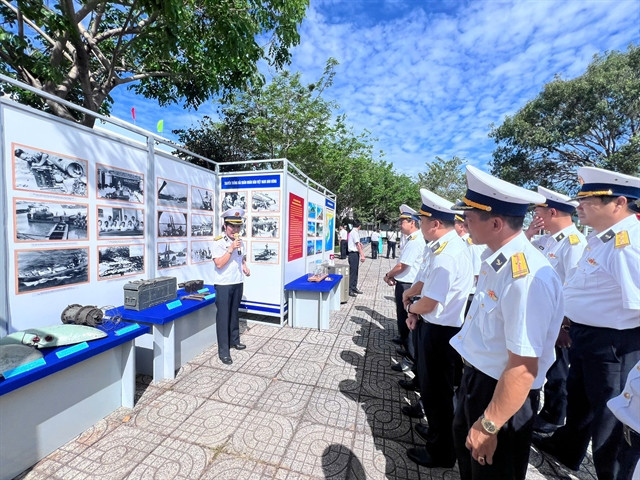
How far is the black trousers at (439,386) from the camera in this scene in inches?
79.4

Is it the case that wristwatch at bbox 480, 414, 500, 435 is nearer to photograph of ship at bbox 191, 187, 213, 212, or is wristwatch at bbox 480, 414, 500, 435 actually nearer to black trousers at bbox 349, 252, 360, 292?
photograph of ship at bbox 191, 187, 213, 212

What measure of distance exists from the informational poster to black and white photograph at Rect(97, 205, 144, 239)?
93.6 inches

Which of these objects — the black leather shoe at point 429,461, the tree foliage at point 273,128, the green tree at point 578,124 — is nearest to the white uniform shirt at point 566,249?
the black leather shoe at point 429,461

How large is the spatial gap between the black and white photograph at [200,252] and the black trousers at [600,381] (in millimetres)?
4702

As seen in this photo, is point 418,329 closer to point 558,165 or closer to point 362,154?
point 362,154

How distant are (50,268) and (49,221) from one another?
43cm

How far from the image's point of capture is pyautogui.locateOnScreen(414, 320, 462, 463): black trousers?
202cm

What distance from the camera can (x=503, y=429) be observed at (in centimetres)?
125

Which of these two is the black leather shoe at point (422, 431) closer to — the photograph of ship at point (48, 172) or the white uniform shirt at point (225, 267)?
the white uniform shirt at point (225, 267)

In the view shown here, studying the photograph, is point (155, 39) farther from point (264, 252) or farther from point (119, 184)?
point (264, 252)

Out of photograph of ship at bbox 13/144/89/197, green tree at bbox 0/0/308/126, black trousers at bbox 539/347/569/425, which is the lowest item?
black trousers at bbox 539/347/569/425

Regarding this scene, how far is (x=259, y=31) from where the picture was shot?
4488mm

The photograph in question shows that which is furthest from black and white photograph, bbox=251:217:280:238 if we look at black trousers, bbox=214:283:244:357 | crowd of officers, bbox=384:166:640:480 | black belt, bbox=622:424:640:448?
black belt, bbox=622:424:640:448

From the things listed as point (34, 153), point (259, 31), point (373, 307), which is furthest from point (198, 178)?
point (373, 307)
